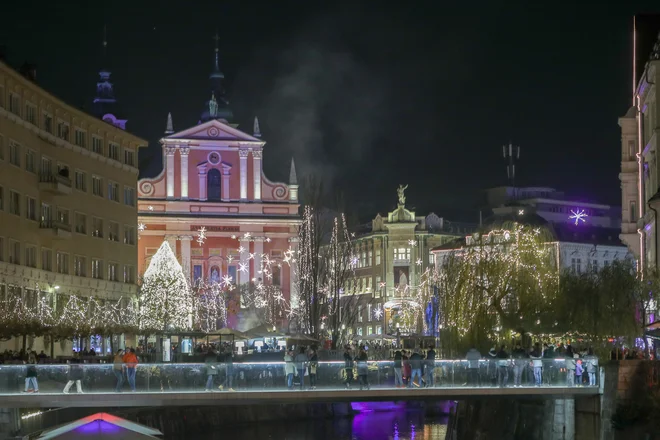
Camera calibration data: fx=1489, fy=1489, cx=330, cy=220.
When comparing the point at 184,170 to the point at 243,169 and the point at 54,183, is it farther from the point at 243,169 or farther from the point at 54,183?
the point at 54,183

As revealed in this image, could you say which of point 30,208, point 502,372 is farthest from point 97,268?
point 502,372

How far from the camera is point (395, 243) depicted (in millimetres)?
192375

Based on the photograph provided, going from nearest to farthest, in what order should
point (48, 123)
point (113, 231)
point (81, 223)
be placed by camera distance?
1. point (48, 123)
2. point (81, 223)
3. point (113, 231)

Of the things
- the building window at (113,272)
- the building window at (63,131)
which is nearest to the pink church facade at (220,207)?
the building window at (113,272)

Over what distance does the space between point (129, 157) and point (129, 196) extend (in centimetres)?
297

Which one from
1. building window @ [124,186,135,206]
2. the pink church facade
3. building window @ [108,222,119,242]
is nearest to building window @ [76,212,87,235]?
building window @ [108,222,119,242]

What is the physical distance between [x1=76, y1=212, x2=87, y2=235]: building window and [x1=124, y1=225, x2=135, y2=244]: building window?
961cm

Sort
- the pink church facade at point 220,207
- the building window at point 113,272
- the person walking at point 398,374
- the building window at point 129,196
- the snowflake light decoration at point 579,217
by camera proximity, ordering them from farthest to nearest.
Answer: the snowflake light decoration at point 579,217 < the pink church facade at point 220,207 < the building window at point 129,196 < the building window at point 113,272 < the person walking at point 398,374

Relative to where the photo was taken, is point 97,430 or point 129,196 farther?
point 129,196

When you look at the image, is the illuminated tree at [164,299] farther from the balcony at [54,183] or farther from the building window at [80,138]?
the balcony at [54,183]

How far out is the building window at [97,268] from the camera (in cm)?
10212

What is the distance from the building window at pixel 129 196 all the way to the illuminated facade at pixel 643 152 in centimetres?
4069

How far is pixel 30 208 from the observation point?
295 feet

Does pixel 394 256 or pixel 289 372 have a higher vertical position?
pixel 394 256
